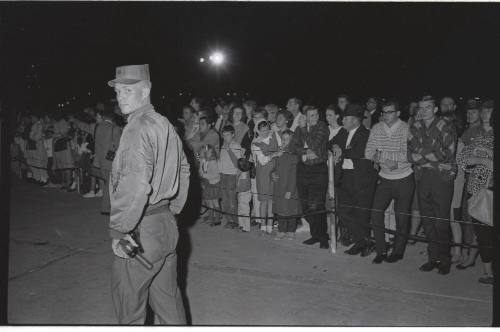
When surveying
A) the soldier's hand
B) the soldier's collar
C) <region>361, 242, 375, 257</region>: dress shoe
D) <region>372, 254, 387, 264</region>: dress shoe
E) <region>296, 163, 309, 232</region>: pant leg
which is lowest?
<region>372, 254, 387, 264</region>: dress shoe

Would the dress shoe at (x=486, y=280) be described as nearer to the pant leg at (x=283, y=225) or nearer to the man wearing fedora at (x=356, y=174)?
the man wearing fedora at (x=356, y=174)

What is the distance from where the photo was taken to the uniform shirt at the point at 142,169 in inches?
112

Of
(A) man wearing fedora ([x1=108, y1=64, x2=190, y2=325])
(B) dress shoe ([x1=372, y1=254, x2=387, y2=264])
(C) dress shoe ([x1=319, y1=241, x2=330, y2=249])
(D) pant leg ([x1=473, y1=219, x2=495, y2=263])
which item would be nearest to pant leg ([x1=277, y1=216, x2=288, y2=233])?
(C) dress shoe ([x1=319, y1=241, x2=330, y2=249])

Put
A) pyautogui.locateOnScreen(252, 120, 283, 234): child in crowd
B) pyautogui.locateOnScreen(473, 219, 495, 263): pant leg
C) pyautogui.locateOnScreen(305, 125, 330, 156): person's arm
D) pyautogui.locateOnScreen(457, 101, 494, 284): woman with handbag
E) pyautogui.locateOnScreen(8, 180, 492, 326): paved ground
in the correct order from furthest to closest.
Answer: pyautogui.locateOnScreen(252, 120, 283, 234): child in crowd < pyautogui.locateOnScreen(305, 125, 330, 156): person's arm < pyautogui.locateOnScreen(473, 219, 495, 263): pant leg < pyautogui.locateOnScreen(457, 101, 494, 284): woman with handbag < pyautogui.locateOnScreen(8, 180, 492, 326): paved ground

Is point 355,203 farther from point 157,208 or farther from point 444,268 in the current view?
point 157,208

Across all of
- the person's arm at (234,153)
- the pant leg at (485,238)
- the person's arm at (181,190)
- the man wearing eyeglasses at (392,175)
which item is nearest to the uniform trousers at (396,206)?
the man wearing eyeglasses at (392,175)

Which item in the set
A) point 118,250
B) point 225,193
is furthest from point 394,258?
point 118,250

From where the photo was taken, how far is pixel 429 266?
5.63 metres

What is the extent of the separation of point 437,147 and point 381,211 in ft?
3.54

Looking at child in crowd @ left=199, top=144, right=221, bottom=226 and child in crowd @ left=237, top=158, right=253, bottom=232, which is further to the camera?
child in crowd @ left=199, top=144, right=221, bottom=226

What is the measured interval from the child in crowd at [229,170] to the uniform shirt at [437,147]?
287 cm

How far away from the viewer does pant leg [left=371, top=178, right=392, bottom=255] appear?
19.6ft

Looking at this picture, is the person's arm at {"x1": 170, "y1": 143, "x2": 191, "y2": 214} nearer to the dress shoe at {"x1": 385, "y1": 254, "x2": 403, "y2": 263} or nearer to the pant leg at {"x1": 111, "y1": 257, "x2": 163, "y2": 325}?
the pant leg at {"x1": 111, "y1": 257, "x2": 163, "y2": 325}
